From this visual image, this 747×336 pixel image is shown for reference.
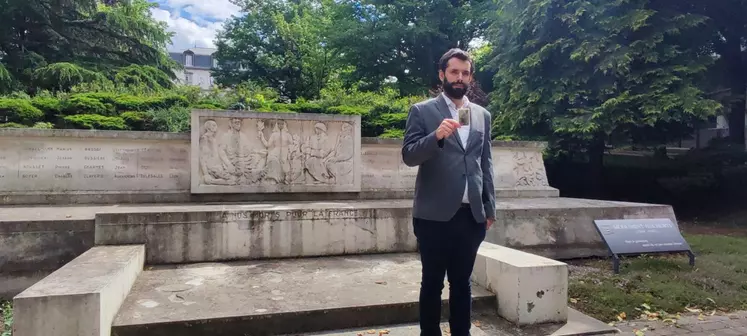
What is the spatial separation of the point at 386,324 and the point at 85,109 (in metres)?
10.0

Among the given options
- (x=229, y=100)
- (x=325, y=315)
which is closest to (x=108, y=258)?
(x=325, y=315)

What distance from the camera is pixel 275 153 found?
26.3 ft

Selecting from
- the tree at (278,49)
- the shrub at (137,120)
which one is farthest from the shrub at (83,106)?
the tree at (278,49)

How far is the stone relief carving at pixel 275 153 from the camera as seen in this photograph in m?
7.69

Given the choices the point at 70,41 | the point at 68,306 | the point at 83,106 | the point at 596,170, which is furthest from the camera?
the point at 70,41

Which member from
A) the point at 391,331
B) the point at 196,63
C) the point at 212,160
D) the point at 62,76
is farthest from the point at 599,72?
the point at 196,63

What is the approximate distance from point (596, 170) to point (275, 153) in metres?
12.0

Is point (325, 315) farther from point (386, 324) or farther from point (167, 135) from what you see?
point (167, 135)

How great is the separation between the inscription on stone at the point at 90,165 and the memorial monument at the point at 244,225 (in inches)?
0.7

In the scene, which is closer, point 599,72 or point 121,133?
point 121,133

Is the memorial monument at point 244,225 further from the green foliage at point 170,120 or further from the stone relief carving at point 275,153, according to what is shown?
the green foliage at point 170,120

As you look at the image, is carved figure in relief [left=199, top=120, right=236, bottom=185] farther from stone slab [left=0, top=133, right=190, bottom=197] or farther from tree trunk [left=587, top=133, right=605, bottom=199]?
tree trunk [left=587, top=133, right=605, bottom=199]

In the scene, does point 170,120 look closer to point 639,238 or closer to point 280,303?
point 280,303

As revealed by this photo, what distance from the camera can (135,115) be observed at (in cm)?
1067
